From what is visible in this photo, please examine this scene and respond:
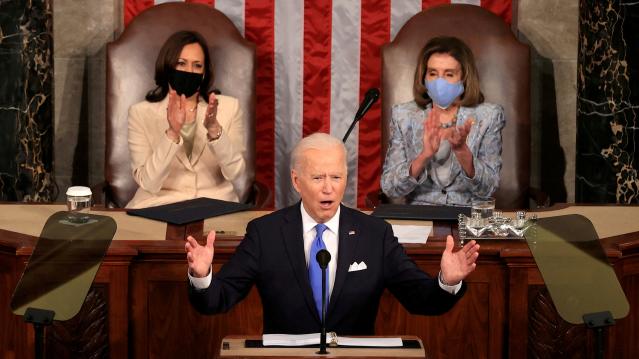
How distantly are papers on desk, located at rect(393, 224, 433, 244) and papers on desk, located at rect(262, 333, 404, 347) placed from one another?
1.10 meters

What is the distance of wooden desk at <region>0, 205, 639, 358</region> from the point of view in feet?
13.0

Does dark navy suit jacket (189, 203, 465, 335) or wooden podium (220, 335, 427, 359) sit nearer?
wooden podium (220, 335, 427, 359)

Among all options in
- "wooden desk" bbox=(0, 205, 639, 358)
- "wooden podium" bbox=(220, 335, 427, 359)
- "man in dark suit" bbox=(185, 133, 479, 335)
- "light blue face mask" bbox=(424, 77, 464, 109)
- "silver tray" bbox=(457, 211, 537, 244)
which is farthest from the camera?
"light blue face mask" bbox=(424, 77, 464, 109)

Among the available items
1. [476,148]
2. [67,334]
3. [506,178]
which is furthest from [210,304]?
[506,178]

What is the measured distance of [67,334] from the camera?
395cm

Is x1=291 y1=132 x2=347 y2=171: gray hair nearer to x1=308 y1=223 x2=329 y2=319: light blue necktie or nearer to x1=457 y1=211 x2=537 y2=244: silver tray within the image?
x1=308 y1=223 x2=329 y2=319: light blue necktie

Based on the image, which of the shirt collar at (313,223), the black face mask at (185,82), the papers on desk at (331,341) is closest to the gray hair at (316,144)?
the shirt collar at (313,223)

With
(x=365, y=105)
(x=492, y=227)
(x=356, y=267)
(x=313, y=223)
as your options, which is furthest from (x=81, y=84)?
(x=356, y=267)

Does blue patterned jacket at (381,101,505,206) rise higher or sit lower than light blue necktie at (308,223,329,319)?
higher

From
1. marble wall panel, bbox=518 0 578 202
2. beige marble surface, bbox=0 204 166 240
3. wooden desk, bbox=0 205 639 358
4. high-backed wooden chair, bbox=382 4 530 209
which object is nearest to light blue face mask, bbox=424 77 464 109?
high-backed wooden chair, bbox=382 4 530 209

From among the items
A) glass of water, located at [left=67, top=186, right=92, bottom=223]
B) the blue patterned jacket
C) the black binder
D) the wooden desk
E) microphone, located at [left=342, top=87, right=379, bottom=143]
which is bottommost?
the wooden desk

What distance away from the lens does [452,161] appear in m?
5.27

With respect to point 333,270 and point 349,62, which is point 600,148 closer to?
point 349,62

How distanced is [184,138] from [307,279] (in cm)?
201
